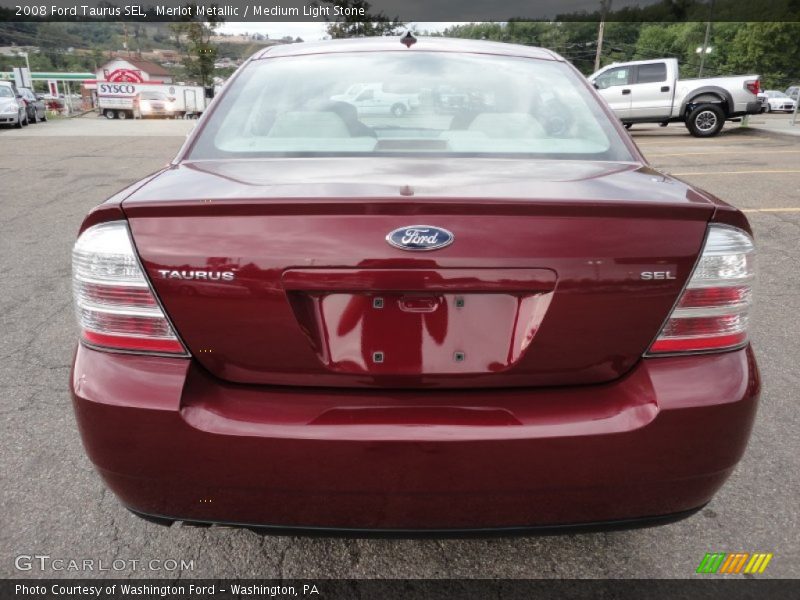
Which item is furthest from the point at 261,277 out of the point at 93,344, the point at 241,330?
the point at 93,344

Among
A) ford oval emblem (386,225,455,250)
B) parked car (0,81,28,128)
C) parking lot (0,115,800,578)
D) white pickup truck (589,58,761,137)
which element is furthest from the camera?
parked car (0,81,28,128)

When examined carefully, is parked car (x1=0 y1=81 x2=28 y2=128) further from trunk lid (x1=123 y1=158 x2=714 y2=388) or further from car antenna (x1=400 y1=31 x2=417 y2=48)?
trunk lid (x1=123 y1=158 x2=714 y2=388)

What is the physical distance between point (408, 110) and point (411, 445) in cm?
147

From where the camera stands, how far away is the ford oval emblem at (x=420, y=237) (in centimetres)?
141

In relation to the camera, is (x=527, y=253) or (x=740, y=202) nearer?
(x=527, y=253)

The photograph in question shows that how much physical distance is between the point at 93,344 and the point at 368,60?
1.65m

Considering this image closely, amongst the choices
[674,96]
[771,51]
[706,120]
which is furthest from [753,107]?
[771,51]


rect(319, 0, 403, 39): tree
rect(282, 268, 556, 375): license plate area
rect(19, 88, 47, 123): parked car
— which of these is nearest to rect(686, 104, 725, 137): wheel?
rect(282, 268, 556, 375): license plate area

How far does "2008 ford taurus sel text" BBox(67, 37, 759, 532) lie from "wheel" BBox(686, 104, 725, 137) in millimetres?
17159

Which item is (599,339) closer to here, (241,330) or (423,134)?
(241,330)

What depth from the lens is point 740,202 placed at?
7539 millimetres

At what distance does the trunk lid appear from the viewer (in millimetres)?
1426

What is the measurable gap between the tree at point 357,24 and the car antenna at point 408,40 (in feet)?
160

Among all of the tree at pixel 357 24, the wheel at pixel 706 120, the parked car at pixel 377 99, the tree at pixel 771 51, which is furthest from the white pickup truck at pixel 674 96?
the tree at pixel 771 51
